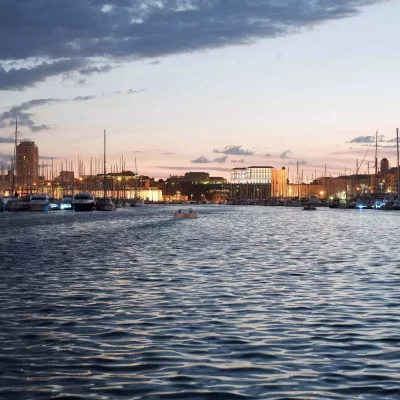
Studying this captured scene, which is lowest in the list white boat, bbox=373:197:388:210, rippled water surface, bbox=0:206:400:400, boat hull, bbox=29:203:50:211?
rippled water surface, bbox=0:206:400:400

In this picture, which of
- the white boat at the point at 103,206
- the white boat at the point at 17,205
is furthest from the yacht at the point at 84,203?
the white boat at the point at 17,205

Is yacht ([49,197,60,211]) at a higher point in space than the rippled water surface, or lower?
higher

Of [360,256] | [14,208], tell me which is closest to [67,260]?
[360,256]

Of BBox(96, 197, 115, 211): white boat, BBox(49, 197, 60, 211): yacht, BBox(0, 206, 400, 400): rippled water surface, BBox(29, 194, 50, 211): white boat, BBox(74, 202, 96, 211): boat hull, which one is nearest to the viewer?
BBox(0, 206, 400, 400): rippled water surface

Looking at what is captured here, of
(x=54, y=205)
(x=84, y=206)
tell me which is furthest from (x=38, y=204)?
(x=54, y=205)

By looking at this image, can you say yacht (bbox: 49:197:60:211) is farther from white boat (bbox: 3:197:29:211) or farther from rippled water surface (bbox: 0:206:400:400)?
rippled water surface (bbox: 0:206:400:400)

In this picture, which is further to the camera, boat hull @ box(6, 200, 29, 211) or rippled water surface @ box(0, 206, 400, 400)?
boat hull @ box(6, 200, 29, 211)

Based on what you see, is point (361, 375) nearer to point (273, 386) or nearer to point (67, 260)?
point (273, 386)

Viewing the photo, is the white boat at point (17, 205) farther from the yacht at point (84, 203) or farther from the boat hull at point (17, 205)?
the yacht at point (84, 203)

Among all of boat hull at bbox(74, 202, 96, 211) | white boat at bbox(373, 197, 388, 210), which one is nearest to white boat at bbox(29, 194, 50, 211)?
boat hull at bbox(74, 202, 96, 211)

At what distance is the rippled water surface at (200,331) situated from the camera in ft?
39.8

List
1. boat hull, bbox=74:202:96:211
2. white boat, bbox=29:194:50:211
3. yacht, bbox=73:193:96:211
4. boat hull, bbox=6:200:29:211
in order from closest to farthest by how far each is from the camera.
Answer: boat hull, bbox=6:200:29:211 < white boat, bbox=29:194:50:211 < yacht, bbox=73:193:96:211 < boat hull, bbox=74:202:96:211

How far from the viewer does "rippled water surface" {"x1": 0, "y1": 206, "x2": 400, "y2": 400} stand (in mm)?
12133

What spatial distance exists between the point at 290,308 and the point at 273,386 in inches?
328
